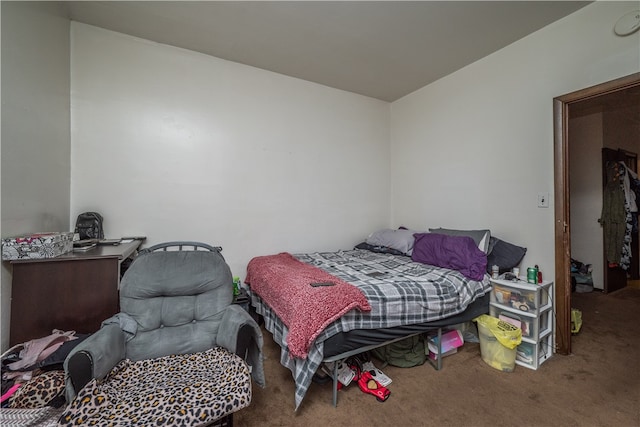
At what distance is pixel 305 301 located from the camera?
1.53 m

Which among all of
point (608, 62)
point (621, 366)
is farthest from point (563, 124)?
point (621, 366)

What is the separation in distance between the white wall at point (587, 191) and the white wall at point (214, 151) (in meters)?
3.04

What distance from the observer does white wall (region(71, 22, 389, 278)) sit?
2.28 metres

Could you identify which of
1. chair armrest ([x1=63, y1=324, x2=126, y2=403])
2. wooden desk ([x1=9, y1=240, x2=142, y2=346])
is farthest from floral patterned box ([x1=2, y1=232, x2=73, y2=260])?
chair armrest ([x1=63, y1=324, x2=126, y2=403])

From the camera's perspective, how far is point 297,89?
10.3 feet

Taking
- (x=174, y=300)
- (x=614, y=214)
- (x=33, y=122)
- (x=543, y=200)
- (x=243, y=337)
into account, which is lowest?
(x=243, y=337)

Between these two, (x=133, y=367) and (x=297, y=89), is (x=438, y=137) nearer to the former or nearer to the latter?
(x=297, y=89)

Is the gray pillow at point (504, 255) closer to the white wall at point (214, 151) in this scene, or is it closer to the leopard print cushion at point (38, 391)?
the white wall at point (214, 151)

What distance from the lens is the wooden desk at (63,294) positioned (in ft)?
4.50

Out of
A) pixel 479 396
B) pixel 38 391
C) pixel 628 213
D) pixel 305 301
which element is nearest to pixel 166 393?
pixel 38 391

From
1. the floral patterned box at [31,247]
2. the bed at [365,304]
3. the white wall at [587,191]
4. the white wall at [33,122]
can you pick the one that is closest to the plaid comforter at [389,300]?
the bed at [365,304]

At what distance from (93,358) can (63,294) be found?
56cm

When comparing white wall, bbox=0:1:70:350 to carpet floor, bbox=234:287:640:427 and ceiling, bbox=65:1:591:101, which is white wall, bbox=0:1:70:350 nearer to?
ceiling, bbox=65:1:591:101

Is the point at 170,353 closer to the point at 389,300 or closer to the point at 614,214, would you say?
the point at 389,300
